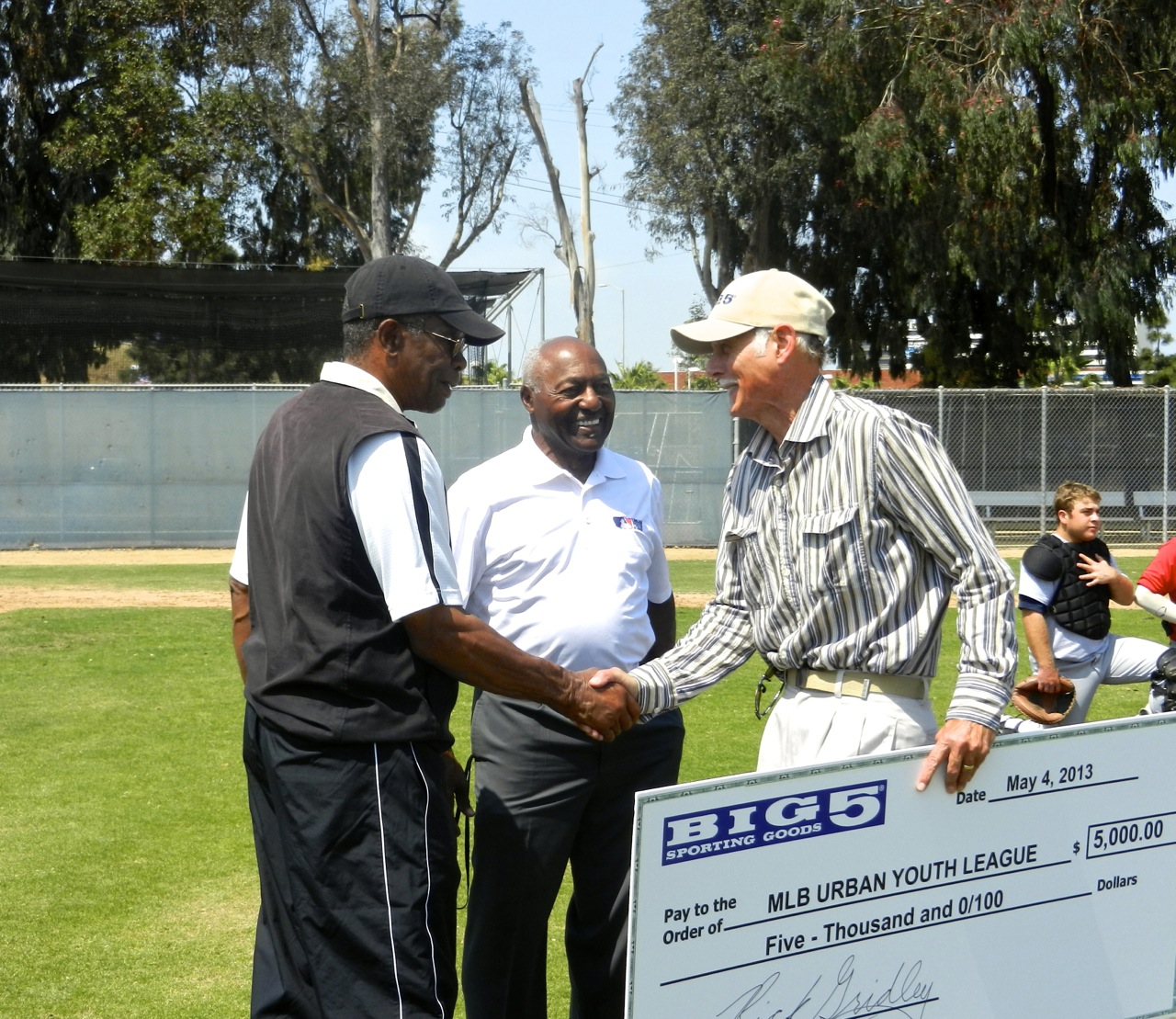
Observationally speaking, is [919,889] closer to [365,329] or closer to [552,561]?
[552,561]

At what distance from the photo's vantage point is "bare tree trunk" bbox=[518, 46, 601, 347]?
3609 centimetres

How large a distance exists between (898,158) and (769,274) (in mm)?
23414

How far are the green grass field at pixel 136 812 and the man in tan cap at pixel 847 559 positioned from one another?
6.90 ft

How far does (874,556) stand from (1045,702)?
427 centimetres

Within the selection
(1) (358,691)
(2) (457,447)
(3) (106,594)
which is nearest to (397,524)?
(1) (358,691)

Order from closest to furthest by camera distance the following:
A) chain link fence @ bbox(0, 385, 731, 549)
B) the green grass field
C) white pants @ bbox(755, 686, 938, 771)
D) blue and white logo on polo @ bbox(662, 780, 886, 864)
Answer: blue and white logo on polo @ bbox(662, 780, 886, 864) → white pants @ bbox(755, 686, 938, 771) → the green grass field → chain link fence @ bbox(0, 385, 731, 549)

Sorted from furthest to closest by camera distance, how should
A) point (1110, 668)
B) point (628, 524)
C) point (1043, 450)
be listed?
point (1043, 450) < point (1110, 668) < point (628, 524)

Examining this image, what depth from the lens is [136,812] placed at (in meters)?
7.14

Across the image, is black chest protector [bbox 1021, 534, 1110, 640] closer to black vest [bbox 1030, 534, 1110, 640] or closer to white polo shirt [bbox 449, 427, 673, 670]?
black vest [bbox 1030, 534, 1110, 640]

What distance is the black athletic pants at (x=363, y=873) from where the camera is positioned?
3.17 metres

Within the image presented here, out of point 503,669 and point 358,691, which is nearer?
point 358,691
